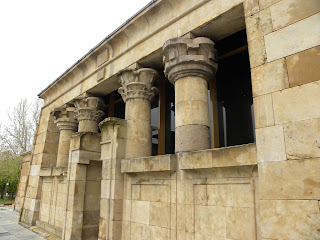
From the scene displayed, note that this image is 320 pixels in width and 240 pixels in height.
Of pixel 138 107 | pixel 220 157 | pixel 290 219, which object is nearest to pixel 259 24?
pixel 220 157

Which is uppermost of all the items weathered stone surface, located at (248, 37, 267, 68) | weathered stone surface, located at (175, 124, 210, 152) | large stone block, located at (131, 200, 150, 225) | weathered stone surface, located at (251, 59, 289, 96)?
weathered stone surface, located at (248, 37, 267, 68)

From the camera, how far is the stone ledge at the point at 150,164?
501 cm

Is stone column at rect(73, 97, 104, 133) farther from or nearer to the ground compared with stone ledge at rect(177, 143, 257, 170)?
farther from the ground

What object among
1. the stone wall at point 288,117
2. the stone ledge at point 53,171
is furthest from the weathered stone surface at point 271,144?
the stone ledge at point 53,171

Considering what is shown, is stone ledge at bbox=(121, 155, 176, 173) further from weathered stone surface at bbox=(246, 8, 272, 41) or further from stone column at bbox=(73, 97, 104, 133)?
stone column at bbox=(73, 97, 104, 133)

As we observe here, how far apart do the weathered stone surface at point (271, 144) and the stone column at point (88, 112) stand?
262 inches

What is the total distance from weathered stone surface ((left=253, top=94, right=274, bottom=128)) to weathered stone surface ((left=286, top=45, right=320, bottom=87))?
1.30ft

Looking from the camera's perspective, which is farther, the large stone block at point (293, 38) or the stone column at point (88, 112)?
Result: the stone column at point (88, 112)

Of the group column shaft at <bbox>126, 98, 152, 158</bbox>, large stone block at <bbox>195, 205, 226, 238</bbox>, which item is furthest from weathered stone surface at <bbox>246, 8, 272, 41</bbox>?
column shaft at <bbox>126, 98, 152, 158</bbox>

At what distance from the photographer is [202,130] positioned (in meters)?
5.05

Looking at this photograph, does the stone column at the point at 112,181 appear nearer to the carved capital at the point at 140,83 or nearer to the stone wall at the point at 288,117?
the carved capital at the point at 140,83

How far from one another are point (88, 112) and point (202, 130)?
5397 millimetres

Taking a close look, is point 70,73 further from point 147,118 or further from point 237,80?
point 237,80

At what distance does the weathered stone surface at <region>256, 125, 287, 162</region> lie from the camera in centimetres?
344
